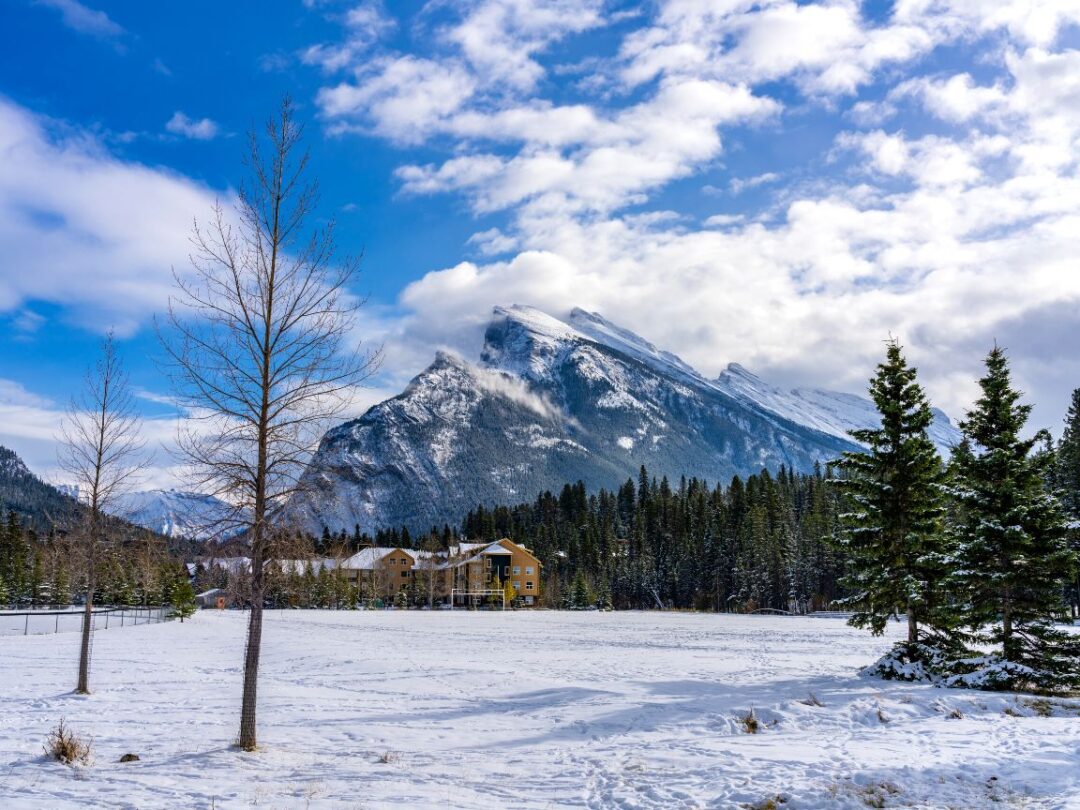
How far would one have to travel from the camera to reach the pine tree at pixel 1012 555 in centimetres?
2227

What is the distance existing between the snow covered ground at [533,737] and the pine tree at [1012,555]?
2.93 metres

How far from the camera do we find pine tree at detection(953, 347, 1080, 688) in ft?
73.0

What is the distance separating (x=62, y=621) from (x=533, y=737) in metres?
57.1

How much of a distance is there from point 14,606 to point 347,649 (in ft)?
241

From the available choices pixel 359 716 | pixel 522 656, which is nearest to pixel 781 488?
pixel 522 656

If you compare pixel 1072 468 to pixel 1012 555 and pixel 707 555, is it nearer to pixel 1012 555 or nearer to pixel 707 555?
pixel 1012 555

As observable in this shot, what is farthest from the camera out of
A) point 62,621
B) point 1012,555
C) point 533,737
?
point 62,621

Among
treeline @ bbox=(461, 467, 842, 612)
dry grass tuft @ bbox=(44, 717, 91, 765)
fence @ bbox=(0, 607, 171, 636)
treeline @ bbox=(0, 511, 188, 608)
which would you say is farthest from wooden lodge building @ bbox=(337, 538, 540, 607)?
dry grass tuft @ bbox=(44, 717, 91, 765)

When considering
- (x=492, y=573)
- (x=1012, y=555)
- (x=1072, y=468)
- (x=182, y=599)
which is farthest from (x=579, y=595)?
(x=1012, y=555)

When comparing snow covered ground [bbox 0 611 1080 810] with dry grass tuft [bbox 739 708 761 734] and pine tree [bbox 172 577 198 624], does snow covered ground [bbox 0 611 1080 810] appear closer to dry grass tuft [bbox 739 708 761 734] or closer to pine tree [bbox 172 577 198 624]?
dry grass tuft [bbox 739 708 761 734]

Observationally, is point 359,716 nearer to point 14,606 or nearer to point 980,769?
point 980,769

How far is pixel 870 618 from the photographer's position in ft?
82.3

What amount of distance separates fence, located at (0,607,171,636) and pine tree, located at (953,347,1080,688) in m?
50.8

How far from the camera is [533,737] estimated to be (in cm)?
1608
